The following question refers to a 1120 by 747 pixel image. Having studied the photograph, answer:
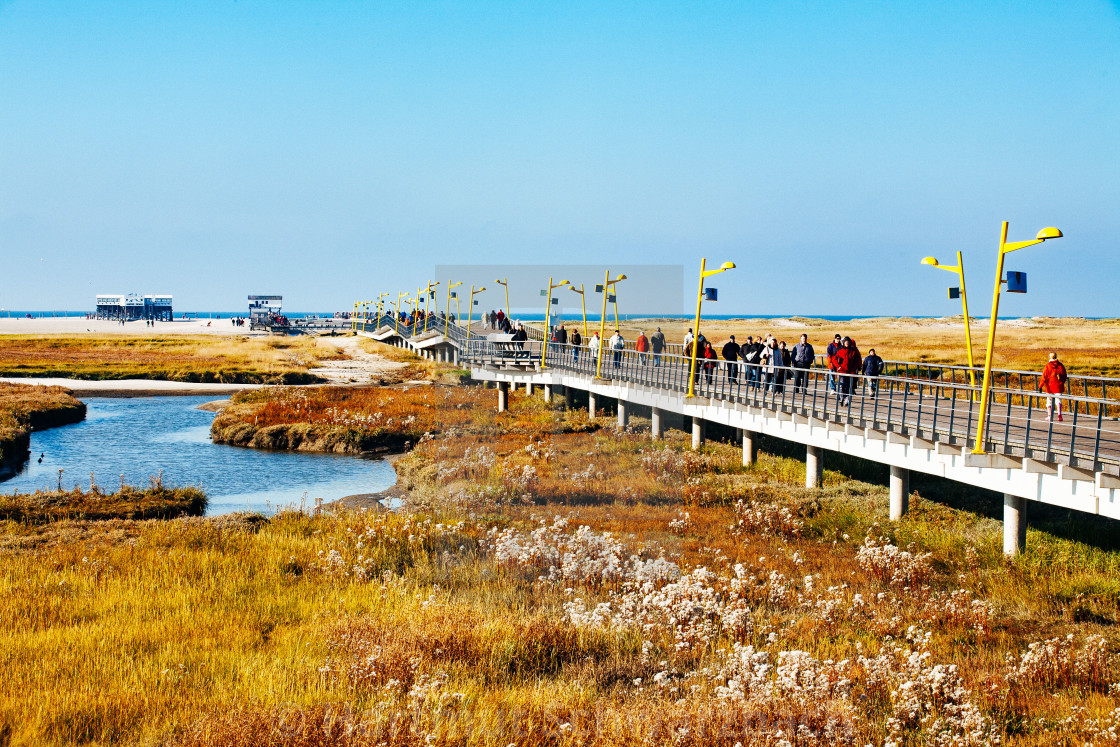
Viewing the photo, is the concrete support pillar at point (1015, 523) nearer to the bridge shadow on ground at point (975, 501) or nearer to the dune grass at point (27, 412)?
the bridge shadow on ground at point (975, 501)

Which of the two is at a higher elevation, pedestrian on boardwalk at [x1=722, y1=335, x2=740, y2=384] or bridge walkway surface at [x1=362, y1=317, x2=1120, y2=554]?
pedestrian on boardwalk at [x1=722, y1=335, x2=740, y2=384]

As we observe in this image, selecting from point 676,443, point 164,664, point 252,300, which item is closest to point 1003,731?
point 164,664

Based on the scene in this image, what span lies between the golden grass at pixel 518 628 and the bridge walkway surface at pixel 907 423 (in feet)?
4.48

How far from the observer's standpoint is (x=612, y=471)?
2403cm

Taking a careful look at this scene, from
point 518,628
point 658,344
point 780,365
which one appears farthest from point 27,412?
point 518,628

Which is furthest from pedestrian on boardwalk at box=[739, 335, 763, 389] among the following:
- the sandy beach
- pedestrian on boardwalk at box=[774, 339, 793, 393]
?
the sandy beach

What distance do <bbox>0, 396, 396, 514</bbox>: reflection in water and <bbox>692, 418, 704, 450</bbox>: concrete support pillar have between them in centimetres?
962

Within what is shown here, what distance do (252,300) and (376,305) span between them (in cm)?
3556

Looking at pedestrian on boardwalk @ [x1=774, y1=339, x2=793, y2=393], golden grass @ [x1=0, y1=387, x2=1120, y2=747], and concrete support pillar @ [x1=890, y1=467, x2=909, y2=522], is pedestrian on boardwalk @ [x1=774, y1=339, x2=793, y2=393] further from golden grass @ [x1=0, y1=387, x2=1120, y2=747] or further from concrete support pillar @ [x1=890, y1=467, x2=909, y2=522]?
concrete support pillar @ [x1=890, y1=467, x2=909, y2=522]

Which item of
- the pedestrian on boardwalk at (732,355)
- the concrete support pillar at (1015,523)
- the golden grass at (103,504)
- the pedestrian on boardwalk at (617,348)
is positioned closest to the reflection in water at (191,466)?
the golden grass at (103,504)

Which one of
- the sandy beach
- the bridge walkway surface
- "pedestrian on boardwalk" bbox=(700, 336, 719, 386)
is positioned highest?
"pedestrian on boardwalk" bbox=(700, 336, 719, 386)

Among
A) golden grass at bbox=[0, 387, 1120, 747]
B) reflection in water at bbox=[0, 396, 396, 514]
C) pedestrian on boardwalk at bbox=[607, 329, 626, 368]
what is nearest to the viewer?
golden grass at bbox=[0, 387, 1120, 747]

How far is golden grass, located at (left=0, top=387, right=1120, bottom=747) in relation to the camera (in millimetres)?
7527

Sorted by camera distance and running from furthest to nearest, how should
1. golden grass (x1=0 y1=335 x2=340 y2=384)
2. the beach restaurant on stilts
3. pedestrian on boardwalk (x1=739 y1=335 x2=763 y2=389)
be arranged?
the beach restaurant on stilts
golden grass (x1=0 y1=335 x2=340 y2=384)
pedestrian on boardwalk (x1=739 y1=335 x2=763 y2=389)
